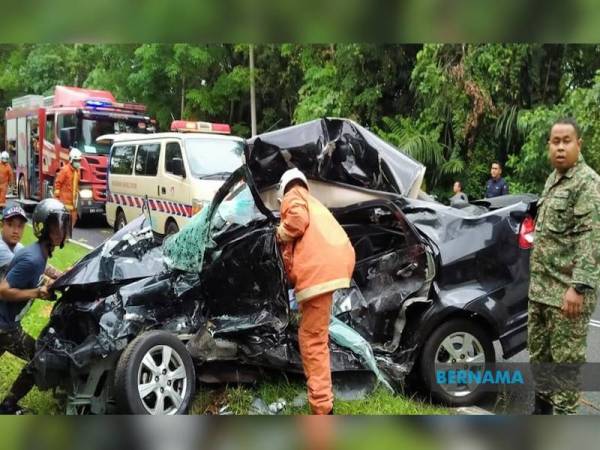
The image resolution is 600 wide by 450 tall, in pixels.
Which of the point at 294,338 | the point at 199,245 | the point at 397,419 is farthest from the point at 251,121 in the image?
the point at 397,419

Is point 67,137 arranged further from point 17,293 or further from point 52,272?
point 17,293

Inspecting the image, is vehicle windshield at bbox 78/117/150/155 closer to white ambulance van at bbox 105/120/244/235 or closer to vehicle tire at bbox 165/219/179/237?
white ambulance van at bbox 105/120/244/235

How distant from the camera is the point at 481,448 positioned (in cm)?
342

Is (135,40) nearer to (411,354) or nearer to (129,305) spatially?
(129,305)

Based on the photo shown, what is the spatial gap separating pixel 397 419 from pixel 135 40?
252 cm

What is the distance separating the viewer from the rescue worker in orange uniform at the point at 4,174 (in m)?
6.10

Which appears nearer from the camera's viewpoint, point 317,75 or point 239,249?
point 239,249

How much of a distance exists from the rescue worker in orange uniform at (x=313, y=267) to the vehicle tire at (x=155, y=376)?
73 cm

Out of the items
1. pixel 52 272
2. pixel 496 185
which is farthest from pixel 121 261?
pixel 496 185

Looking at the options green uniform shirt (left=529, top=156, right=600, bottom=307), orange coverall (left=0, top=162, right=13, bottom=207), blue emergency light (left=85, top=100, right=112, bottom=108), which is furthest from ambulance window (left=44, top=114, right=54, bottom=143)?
green uniform shirt (left=529, top=156, right=600, bottom=307)

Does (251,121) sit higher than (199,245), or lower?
higher

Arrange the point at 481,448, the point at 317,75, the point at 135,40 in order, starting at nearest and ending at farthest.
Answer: the point at 135,40, the point at 481,448, the point at 317,75

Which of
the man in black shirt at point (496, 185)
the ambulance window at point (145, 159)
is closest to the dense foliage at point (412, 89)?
the man in black shirt at point (496, 185)

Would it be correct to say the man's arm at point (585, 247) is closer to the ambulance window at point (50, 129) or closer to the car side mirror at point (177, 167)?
the car side mirror at point (177, 167)
